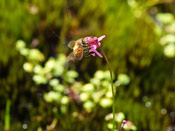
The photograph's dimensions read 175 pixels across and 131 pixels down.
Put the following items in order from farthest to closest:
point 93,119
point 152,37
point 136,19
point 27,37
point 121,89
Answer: point 136,19 < point 152,37 < point 27,37 < point 121,89 < point 93,119

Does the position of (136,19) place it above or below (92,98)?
above

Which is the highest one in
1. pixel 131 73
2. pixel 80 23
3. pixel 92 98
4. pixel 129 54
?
pixel 80 23

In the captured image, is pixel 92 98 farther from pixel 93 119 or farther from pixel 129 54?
pixel 129 54

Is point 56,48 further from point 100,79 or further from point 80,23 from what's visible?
point 100,79

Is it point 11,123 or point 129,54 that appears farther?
point 129,54

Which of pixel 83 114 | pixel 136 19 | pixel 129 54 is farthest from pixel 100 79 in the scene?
pixel 136 19

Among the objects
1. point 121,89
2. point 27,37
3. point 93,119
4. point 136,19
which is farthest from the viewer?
point 136,19
